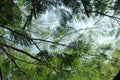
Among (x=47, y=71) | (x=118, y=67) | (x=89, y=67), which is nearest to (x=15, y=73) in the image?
(x=47, y=71)

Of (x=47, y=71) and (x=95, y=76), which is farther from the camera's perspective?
(x=95, y=76)

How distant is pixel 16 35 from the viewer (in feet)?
8.36

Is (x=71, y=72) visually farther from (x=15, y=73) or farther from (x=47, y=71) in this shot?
(x=15, y=73)

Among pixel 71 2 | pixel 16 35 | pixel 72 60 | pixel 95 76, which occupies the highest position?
pixel 71 2

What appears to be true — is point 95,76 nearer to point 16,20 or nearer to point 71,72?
point 71,72

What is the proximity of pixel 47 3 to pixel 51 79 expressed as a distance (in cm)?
116

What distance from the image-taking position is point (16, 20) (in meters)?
2.71

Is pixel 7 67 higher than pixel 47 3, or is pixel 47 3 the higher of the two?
pixel 47 3

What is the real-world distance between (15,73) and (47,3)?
108cm

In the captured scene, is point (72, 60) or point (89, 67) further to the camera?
point (89, 67)

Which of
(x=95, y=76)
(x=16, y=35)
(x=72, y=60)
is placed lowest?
(x=95, y=76)

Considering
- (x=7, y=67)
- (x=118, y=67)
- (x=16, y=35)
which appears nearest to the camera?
(x=16, y=35)

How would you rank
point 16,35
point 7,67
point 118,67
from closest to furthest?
1. point 16,35
2. point 7,67
3. point 118,67

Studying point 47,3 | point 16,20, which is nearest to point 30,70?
point 16,20
